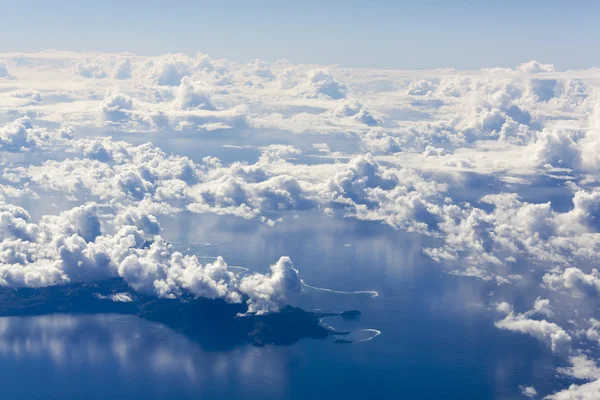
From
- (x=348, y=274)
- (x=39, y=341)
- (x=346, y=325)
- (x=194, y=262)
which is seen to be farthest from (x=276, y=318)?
(x=39, y=341)

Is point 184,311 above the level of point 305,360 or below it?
above

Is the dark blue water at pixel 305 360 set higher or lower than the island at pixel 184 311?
lower

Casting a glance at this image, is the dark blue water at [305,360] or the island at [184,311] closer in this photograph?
the dark blue water at [305,360]

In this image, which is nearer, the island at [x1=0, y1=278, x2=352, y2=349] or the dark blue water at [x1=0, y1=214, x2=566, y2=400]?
the dark blue water at [x1=0, y1=214, x2=566, y2=400]

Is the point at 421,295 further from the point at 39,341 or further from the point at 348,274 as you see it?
the point at 39,341

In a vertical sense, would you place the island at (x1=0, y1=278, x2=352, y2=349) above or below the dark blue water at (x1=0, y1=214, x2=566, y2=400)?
above
